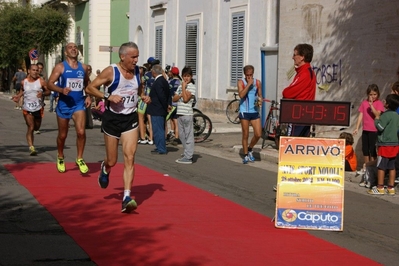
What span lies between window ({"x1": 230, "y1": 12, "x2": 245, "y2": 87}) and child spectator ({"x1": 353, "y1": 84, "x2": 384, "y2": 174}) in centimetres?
1193

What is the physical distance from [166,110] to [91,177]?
190 inches

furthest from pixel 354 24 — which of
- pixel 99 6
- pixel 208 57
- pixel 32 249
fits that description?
pixel 99 6

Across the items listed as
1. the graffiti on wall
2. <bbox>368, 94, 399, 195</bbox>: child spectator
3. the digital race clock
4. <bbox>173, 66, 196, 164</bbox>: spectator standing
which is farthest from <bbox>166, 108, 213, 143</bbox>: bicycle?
the digital race clock

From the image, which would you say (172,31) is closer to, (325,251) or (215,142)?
(215,142)

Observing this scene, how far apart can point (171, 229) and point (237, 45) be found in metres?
17.8

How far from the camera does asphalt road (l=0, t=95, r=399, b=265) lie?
7746mm

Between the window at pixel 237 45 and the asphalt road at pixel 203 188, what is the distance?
6.06 m

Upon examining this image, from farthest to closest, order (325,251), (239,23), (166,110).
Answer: (239,23)
(166,110)
(325,251)

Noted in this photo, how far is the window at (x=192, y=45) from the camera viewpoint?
29578 mm

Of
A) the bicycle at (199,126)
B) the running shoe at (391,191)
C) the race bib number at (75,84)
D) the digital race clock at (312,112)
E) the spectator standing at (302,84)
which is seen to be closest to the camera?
the digital race clock at (312,112)

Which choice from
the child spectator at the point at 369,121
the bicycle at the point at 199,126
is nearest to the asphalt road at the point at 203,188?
the bicycle at the point at 199,126

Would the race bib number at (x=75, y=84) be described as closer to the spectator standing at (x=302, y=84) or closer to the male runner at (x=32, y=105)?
the male runner at (x=32, y=105)

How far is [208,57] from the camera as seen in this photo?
2844 centimetres

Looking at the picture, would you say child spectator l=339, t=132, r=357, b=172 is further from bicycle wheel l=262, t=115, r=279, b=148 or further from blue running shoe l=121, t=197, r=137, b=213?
blue running shoe l=121, t=197, r=137, b=213
